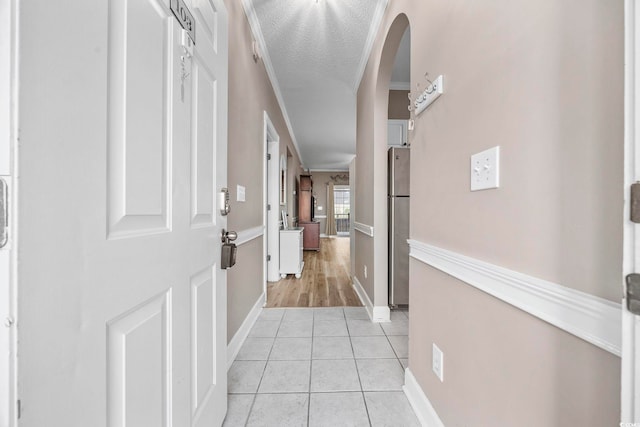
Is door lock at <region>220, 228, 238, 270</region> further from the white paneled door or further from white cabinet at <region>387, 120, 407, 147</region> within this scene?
white cabinet at <region>387, 120, 407, 147</region>

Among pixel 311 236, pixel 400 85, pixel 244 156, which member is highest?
pixel 400 85

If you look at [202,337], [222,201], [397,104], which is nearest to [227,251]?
[222,201]

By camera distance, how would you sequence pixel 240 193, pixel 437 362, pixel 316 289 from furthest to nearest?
pixel 316 289 → pixel 240 193 → pixel 437 362

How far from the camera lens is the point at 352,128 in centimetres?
543

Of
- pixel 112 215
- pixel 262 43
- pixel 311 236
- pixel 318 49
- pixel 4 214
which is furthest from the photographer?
pixel 311 236

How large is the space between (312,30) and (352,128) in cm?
315

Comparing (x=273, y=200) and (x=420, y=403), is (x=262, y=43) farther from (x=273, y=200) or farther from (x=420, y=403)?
(x=420, y=403)

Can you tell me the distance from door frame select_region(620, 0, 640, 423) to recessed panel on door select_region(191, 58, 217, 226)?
102cm

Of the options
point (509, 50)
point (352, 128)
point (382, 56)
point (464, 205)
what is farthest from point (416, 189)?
point (352, 128)

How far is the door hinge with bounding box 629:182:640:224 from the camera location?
380 mm

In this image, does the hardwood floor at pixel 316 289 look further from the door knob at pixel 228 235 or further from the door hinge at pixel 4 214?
the door hinge at pixel 4 214

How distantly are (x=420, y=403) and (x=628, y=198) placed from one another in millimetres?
1294

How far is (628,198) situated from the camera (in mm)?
393

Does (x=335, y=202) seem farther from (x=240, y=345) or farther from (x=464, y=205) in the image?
(x=464, y=205)
